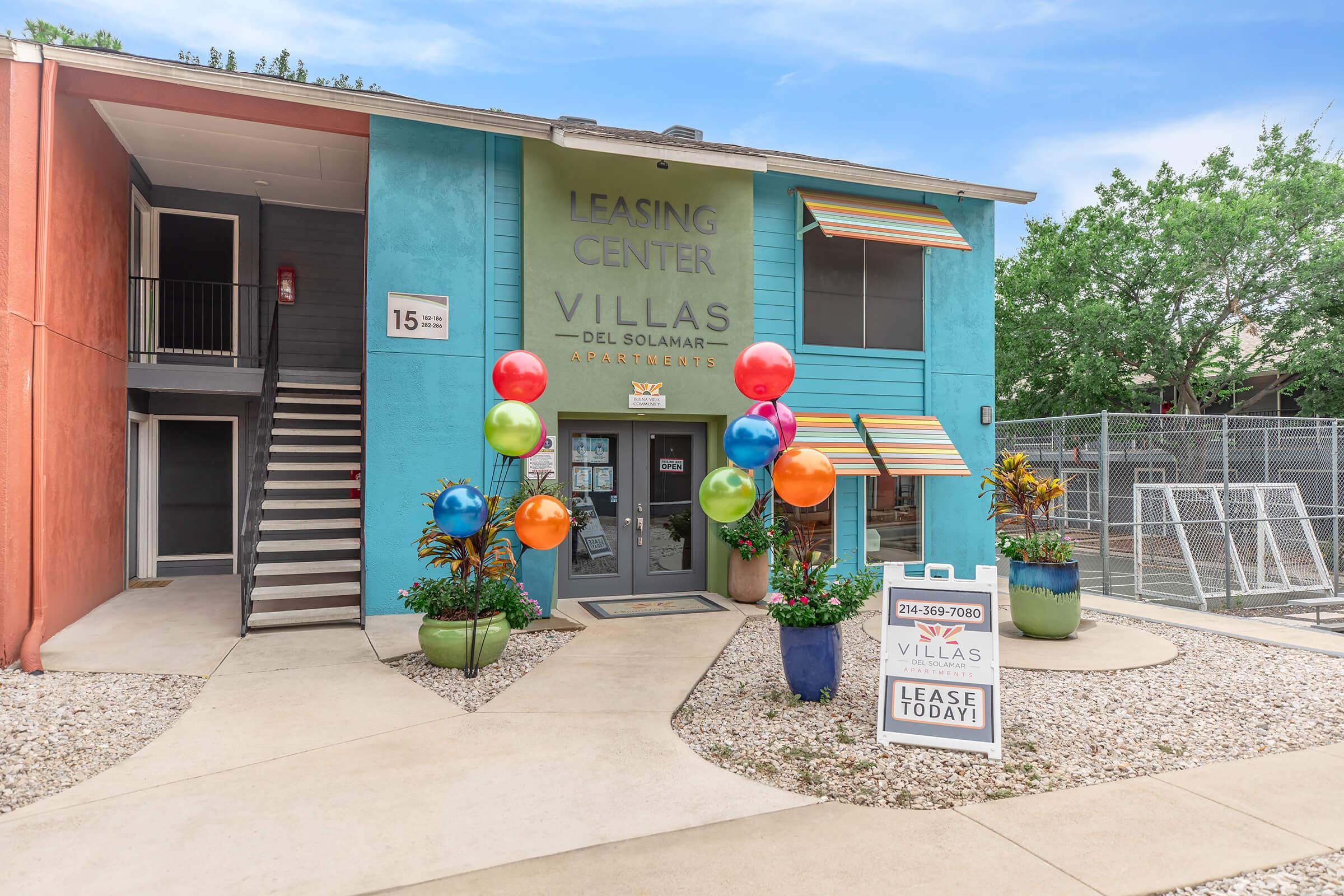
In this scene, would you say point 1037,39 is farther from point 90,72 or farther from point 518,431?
point 90,72

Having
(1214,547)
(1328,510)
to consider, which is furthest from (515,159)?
(1328,510)

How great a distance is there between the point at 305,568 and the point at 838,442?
6.05 meters

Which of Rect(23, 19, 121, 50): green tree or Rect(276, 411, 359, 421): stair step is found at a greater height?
Rect(23, 19, 121, 50): green tree

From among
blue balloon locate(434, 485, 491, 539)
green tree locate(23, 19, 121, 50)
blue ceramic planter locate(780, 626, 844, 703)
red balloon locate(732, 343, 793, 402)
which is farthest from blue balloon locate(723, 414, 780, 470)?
green tree locate(23, 19, 121, 50)

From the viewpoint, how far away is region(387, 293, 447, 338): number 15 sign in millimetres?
8320

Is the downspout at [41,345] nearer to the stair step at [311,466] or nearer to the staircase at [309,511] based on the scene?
the staircase at [309,511]

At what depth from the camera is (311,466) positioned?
29.8ft

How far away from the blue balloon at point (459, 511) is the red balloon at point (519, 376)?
812 millimetres

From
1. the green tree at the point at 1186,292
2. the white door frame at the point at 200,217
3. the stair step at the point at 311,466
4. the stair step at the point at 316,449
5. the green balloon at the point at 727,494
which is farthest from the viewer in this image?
the green tree at the point at 1186,292

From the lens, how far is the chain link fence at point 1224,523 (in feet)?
32.7

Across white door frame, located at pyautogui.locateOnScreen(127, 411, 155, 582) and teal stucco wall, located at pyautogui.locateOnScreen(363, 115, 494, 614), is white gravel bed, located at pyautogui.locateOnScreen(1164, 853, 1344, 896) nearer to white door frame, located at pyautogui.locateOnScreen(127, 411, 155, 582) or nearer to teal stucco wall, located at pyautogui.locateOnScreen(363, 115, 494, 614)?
teal stucco wall, located at pyautogui.locateOnScreen(363, 115, 494, 614)

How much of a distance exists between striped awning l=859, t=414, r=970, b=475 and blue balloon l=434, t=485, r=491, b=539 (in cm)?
556

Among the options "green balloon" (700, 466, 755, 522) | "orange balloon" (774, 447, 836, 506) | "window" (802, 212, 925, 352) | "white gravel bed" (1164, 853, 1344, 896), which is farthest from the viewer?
"window" (802, 212, 925, 352)

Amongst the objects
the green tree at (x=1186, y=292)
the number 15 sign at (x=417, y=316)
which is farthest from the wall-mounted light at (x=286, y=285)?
the green tree at (x=1186, y=292)
